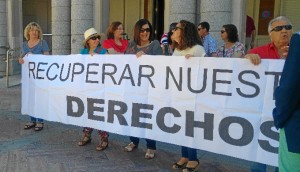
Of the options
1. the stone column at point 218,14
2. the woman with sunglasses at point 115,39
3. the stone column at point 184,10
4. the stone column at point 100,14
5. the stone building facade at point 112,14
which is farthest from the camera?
the stone column at point 100,14

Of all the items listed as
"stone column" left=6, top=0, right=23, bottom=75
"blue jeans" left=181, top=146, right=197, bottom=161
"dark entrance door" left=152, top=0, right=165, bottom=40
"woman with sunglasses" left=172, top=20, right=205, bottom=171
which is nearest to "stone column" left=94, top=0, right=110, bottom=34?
"dark entrance door" left=152, top=0, right=165, bottom=40

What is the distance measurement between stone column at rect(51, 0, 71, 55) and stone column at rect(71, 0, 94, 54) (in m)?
0.58

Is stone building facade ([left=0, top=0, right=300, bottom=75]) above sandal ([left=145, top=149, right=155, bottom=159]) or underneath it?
above

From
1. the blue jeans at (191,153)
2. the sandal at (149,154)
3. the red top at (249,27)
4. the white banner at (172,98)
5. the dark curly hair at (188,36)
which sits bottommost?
the sandal at (149,154)

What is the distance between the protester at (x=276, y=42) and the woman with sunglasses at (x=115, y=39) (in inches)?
81.4

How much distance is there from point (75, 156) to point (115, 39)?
1708 millimetres

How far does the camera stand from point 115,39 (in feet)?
16.4

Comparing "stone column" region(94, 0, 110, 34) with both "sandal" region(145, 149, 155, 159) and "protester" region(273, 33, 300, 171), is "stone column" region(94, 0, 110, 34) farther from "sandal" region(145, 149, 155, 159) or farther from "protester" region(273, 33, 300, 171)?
"protester" region(273, 33, 300, 171)

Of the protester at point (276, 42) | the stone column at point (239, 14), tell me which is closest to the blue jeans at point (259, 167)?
the protester at point (276, 42)

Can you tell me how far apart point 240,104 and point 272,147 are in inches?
20.2

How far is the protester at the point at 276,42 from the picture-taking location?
309cm

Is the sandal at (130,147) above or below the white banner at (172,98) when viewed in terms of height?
below

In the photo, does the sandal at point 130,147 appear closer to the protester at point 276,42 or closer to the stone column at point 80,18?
the protester at point 276,42

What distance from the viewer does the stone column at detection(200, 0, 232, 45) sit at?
711 cm
